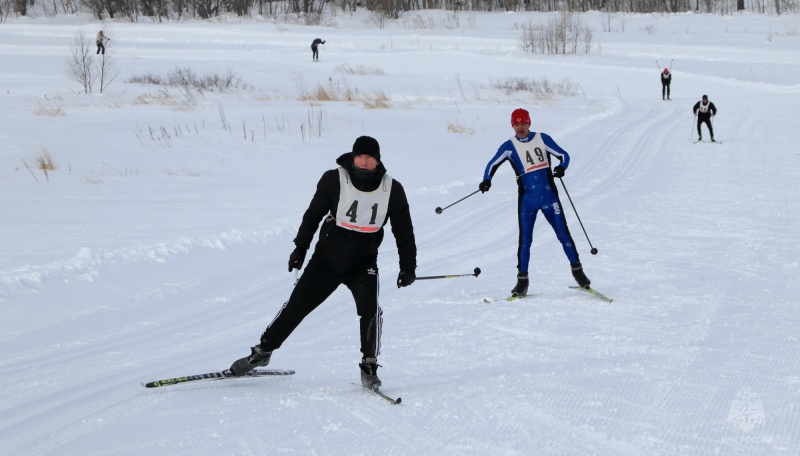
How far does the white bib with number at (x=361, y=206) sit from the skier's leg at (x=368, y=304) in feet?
0.96

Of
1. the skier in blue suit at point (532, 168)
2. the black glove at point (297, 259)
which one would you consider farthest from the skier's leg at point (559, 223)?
the black glove at point (297, 259)

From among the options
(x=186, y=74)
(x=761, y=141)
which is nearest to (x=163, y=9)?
(x=186, y=74)

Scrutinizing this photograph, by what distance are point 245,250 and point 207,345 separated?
11.0 ft

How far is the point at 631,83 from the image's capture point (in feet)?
121

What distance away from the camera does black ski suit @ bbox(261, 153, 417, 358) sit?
5.53m

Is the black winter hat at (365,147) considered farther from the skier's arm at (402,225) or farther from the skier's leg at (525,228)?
the skier's leg at (525,228)

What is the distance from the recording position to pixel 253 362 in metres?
5.80

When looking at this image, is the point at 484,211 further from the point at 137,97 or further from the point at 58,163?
the point at 137,97

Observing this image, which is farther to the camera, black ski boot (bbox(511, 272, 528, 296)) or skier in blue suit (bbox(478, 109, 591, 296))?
black ski boot (bbox(511, 272, 528, 296))

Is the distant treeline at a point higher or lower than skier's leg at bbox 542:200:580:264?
higher

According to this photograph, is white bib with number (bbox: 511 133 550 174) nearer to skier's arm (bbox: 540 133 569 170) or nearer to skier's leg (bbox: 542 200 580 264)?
skier's arm (bbox: 540 133 569 170)

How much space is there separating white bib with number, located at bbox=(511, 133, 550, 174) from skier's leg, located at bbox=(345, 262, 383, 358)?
2988 millimetres

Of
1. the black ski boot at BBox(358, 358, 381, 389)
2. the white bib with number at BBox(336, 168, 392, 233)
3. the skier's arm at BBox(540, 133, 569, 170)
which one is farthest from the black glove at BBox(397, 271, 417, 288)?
the skier's arm at BBox(540, 133, 569, 170)

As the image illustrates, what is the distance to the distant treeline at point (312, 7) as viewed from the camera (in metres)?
63.9
